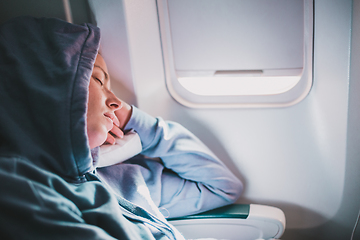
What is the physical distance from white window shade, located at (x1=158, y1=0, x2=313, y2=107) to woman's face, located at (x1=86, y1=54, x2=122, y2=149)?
14.8 inches

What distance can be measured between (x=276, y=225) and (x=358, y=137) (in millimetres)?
517

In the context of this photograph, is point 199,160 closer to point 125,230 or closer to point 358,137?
point 125,230

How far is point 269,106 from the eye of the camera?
1.31 meters

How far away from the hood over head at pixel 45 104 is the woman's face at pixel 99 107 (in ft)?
0.39

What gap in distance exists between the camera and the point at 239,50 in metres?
1.23

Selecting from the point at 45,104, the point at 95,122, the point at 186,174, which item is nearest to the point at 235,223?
the point at 186,174

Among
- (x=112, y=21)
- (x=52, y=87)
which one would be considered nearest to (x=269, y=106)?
(x=112, y=21)

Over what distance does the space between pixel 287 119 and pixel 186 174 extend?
1.73ft

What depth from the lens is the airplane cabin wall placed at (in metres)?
1.14

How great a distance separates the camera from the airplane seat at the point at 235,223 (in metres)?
1.25

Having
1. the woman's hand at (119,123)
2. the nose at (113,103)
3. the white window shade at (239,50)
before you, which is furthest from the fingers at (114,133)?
the white window shade at (239,50)

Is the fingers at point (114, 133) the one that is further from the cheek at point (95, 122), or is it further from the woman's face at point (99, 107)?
the cheek at point (95, 122)

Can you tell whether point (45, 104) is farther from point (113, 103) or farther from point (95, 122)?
Answer: point (113, 103)

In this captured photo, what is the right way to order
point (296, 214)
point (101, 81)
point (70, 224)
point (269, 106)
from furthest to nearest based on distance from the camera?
point (296, 214)
point (269, 106)
point (101, 81)
point (70, 224)
